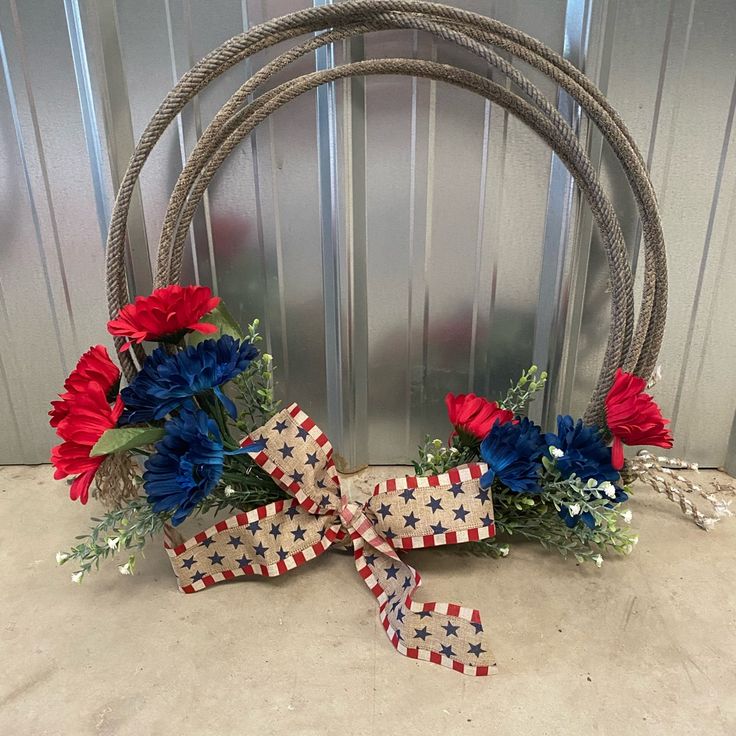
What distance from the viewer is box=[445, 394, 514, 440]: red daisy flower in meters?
0.74

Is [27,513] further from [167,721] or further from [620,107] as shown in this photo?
[620,107]

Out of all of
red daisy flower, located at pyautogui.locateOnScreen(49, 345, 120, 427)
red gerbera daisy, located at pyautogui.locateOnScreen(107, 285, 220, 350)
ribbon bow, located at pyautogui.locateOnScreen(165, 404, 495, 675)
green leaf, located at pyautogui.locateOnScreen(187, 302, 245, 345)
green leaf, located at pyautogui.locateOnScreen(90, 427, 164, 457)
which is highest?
red gerbera daisy, located at pyautogui.locateOnScreen(107, 285, 220, 350)

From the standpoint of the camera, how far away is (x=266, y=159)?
0.81 meters

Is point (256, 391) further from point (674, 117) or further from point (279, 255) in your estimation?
point (674, 117)

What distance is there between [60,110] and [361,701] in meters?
0.82

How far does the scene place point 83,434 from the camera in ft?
2.05

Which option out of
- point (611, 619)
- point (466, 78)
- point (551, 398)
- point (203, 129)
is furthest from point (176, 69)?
point (611, 619)

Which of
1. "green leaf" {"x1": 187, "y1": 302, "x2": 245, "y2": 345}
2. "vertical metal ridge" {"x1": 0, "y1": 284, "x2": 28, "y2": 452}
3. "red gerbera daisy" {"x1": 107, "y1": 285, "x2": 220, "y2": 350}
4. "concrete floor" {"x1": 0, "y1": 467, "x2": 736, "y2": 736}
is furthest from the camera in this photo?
"vertical metal ridge" {"x1": 0, "y1": 284, "x2": 28, "y2": 452}

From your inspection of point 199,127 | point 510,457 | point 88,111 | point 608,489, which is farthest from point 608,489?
point 88,111

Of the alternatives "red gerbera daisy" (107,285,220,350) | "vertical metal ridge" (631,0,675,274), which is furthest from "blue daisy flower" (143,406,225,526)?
"vertical metal ridge" (631,0,675,274)

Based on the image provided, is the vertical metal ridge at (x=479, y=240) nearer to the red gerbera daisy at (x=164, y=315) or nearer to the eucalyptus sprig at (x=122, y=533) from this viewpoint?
the red gerbera daisy at (x=164, y=315)

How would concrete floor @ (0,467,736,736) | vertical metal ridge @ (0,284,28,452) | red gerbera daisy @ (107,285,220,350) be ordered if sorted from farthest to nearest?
vertical metal ridge @ (0,284,28,452), red gerbera daisy @ (107,285,220,350), concrete floor @ (0,467,736,736)

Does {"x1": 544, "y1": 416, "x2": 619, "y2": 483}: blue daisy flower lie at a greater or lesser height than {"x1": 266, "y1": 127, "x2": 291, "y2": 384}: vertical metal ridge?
lesser

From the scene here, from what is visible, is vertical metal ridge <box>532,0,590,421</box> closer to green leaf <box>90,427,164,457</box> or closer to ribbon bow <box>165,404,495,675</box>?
ribbon bow <box>165,404,495,675</box>
